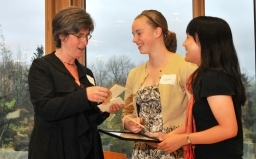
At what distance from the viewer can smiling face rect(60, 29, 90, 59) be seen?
2.00m

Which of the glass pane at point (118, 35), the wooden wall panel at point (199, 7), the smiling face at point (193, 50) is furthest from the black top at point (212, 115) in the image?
the wooden wall panel at point (199, 7)

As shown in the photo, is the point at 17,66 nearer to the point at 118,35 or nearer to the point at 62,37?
the point at 118,35

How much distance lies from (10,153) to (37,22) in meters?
1.29

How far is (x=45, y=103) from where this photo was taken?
70.1 inches

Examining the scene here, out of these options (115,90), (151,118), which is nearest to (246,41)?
(151,118)

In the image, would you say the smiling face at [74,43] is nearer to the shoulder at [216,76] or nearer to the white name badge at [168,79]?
the white name badge at [168,79]

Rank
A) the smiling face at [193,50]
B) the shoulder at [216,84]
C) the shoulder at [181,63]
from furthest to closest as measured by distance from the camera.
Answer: the shoulder at [181,63]
the smiling face at [193,50]
the shoulder at [216,84]

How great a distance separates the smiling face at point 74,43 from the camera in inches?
78.7

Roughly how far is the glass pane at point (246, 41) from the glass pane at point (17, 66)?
1.86 meters

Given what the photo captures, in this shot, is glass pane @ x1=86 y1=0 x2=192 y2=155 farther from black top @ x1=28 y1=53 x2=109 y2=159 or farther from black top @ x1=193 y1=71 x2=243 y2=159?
black top @ x1=193 y1=71 x2=243 y2=159

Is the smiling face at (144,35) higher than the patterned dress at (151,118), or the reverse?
the smiling face at (144,35)

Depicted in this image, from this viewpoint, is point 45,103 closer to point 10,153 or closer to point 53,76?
point 53,76

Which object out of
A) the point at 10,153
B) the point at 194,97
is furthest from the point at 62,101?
the point at 10,153

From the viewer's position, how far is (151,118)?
7.79 feet
